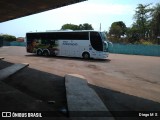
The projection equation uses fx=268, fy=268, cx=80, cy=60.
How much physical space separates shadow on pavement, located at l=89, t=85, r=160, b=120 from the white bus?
16828 mm

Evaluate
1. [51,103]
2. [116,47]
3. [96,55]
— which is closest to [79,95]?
[51,103]

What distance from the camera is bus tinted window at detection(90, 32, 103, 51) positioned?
88.2 feet

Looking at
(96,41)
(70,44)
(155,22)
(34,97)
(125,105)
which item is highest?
(155,22)

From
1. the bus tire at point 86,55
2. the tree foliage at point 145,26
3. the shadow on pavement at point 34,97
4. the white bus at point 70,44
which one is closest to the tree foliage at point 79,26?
the tree foliage at point 145,26

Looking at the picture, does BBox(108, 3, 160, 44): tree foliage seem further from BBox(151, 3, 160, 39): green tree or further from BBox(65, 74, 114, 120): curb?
BBox(65, 74, 114, 120): curb

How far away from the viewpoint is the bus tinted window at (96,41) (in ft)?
88.2

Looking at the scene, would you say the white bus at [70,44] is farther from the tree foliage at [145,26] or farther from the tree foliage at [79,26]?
the tree foliage at [79,26]

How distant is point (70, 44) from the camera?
29781 millimetres

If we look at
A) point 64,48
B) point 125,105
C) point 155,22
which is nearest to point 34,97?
point 125,105

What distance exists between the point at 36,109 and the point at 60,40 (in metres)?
23.4

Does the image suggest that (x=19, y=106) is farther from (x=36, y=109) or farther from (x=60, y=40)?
(x=60, y=40)

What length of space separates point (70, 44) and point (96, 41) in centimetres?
373

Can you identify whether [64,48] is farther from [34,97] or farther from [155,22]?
[155,22]

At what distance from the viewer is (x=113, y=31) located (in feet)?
297
